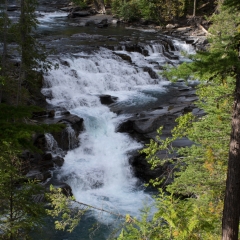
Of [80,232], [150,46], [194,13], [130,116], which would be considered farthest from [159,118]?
[194,13]

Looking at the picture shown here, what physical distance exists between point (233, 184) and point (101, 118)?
1496cm

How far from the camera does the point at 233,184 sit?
6.04 metres

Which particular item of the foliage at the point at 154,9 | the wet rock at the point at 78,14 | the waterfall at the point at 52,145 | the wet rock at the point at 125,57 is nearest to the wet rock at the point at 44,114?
the waterfall at the point at 52,145

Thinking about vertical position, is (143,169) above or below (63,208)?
below

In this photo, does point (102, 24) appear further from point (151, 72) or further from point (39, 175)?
point (39, 175)

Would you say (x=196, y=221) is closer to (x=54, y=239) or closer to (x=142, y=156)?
(x=54, y=239)

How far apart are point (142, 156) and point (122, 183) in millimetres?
1623

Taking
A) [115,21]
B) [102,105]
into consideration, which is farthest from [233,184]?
[115,21]

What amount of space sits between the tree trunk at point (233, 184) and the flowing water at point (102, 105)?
9.35 feet

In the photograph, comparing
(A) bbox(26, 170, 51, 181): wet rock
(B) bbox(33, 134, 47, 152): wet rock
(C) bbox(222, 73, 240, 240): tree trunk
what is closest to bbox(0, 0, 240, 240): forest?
(C) bbox(222, 73, 240, 240): tree trunk

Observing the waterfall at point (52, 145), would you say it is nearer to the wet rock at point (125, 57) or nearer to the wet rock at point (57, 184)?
the wet rock at point (57, 184)

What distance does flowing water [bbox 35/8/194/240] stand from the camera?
15.4 m

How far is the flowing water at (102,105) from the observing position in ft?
50.5

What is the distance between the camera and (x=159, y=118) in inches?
752
